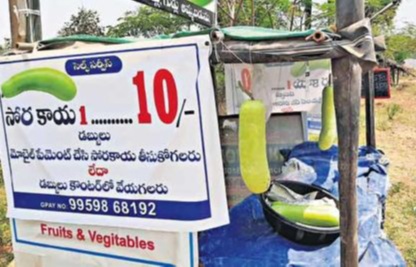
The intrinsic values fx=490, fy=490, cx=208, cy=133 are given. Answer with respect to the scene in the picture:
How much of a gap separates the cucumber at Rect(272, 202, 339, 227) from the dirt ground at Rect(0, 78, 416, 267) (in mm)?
1882

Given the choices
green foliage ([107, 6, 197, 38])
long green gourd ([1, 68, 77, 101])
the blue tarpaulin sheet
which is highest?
green foliage ([107, 6, 197, 38])

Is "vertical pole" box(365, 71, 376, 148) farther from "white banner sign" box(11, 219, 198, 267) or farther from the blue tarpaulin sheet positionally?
"white banner sign" box(11, 219, 198, 267)

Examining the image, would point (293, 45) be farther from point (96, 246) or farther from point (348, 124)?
point (96, 246)

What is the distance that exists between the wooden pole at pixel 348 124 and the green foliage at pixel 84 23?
466 inches

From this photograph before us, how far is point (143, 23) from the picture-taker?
442 inches

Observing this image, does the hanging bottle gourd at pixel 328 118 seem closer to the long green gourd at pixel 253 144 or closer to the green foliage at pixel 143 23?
the long green gourd at pixel 253 144

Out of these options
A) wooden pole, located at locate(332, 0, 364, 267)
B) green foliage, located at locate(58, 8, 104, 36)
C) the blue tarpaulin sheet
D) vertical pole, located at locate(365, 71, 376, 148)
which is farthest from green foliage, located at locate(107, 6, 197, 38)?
wooden pole, located at locate(332, 0, 364, 267)

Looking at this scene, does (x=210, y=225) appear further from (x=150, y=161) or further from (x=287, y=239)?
(x=287, y=239)

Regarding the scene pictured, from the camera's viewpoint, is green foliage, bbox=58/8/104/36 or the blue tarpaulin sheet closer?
the blue tarpaulin sheet

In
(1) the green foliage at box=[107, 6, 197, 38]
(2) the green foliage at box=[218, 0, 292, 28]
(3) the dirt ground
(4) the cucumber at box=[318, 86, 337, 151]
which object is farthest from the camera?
(1) the green foliage at box=[107, 6, 197, 38]

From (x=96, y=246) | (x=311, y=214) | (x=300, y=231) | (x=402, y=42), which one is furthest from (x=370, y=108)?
(x=402, y=42)

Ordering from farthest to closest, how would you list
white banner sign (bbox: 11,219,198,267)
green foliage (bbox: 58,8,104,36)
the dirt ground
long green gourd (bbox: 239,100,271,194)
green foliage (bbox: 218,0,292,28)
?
green foliage (bbox: 58,8,104,36) < green foliage (bbox: 218,0,292,28) < the dirt ground < white banner sign (bbox: 11,219,198,267) < long green gourd (bbox: 239,100,271,194)

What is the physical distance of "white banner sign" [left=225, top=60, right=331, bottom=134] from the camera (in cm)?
355

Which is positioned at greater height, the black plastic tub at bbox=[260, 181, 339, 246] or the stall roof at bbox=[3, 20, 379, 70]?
the stall roof at bbox=[3, 20, 379, 70]
